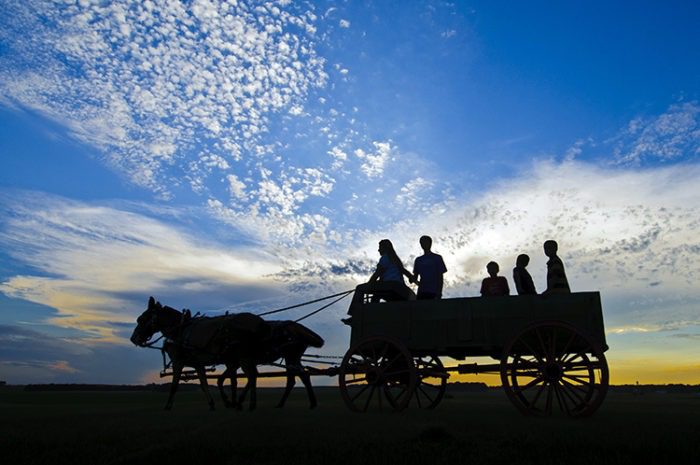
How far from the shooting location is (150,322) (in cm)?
1366

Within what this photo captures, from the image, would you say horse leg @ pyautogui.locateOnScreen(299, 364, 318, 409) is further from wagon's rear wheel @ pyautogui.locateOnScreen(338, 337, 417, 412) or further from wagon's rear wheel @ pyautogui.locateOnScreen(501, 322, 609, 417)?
wagon's rear wheel @ pyautogui.locateOnScreen(501, 322, 609, 417)

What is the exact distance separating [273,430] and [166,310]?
24.1 ft

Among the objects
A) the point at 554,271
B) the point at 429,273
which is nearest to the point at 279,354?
the point at 429,273

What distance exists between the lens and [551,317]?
337 inches

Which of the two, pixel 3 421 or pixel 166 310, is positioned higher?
pixel 166 310

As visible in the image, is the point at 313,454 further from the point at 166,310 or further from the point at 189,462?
the point at 166,310

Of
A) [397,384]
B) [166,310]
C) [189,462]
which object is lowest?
[189,462]

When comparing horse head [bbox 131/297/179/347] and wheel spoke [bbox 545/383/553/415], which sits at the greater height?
horse head [bbox 131/297/179/347]

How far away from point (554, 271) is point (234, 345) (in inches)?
280

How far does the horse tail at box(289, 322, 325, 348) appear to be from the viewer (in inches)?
495

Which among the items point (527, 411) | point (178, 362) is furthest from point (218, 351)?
point (527, 411)

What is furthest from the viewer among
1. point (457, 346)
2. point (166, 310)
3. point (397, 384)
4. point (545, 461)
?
point (166, 310)

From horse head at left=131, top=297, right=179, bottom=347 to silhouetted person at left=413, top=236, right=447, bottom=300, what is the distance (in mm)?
6932

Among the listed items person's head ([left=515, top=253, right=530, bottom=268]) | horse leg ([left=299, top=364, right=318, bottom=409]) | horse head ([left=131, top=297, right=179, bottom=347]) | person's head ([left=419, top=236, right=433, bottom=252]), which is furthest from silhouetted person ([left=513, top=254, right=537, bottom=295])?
horse head ([left=131, top=297, right=179, bottom=347])
